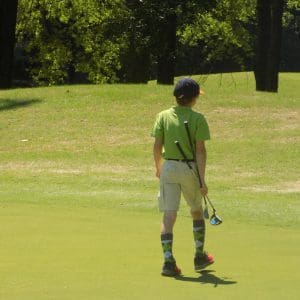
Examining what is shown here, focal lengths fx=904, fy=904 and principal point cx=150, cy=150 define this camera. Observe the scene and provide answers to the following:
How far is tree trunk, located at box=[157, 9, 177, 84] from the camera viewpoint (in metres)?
37.2

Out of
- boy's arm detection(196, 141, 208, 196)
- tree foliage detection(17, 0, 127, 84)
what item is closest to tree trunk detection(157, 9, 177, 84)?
tree foliage detection(17, 0, 127, 84)

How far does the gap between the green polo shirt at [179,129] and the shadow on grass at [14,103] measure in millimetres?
19175

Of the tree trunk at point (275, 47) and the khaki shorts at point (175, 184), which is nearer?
the khaki shorts at point (175, 184)

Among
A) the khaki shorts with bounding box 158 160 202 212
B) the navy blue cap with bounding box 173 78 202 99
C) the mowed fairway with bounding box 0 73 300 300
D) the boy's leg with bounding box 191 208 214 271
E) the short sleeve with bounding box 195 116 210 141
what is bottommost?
the mowed fairway with bounding box 0 73 300 300

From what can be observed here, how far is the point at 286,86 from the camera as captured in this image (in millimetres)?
42719

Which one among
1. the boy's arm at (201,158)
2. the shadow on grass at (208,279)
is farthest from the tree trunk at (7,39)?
the shadow on grass at (208,279)

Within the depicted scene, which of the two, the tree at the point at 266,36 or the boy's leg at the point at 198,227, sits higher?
the tree at the point at 266,36

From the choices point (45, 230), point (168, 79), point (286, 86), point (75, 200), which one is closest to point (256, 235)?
point (45, 230)

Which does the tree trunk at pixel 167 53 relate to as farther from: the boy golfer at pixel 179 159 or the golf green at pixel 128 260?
the boy golfer at pixel 179 159

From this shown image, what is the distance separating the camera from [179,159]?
303 inches

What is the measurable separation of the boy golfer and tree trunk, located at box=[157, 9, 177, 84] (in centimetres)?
2896

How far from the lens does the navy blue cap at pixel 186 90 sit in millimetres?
7719

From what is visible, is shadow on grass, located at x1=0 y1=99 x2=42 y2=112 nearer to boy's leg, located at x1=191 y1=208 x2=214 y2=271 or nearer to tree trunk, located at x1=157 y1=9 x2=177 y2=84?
tree trunk, located at x1=157 y1=9 x2=177 y2=84

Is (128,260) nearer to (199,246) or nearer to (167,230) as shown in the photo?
(167,230)
